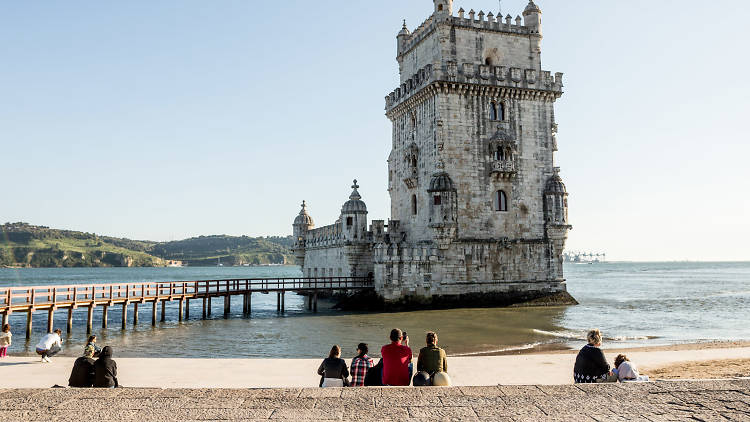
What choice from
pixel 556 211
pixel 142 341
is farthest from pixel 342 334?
pixel 556 211

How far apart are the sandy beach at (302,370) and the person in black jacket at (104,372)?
4768 mm

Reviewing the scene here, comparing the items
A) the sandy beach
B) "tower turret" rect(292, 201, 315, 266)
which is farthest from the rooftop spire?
the sandy beach

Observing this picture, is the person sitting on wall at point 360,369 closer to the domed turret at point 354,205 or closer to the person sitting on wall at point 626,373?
the person sitting on wall at point 626,373

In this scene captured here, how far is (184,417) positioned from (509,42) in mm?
38864

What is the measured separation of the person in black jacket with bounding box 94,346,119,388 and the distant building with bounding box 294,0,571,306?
2778cm

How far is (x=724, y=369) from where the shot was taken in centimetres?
1728

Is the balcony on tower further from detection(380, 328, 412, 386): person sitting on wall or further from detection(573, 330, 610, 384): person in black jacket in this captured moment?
detection(380, 328, 412, 386): person sitting on wall

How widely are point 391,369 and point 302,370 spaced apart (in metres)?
8.51

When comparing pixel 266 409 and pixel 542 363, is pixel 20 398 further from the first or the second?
pixel 542 363

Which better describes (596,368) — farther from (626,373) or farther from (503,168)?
(503,168)

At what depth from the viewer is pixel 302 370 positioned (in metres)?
18.0

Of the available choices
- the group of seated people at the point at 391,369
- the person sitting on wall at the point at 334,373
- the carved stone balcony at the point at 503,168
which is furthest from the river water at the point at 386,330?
the person sitting on wall at the point at 334,373

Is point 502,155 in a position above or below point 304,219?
above

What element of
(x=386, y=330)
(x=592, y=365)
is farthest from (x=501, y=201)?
(x=592, y=365)
